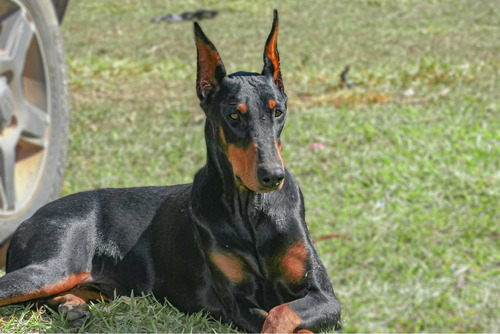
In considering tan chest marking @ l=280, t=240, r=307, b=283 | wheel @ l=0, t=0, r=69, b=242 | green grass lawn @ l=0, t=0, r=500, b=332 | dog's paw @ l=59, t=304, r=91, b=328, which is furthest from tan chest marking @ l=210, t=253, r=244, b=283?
wheel @ l=0, t=0, r=69, b=242

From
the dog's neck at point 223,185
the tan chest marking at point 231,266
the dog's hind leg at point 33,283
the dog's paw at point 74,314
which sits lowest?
the dog's paw at point 74,314

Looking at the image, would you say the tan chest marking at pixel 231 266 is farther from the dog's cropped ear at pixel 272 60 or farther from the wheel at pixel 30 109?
the wheel at pixel 30 109

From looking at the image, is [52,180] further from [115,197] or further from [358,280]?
[358,280]

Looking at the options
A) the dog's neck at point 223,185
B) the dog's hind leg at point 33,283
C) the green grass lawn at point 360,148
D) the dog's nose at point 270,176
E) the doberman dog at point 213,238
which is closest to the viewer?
the dog's nose at point 270,176

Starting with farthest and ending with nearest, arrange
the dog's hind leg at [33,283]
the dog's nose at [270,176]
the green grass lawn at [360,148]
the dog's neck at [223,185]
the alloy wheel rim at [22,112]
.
Answer: the green grass lawn at [360,148] → the alloy wheel rim at [22,112] → the dog's hind leg at [33,283] → the dog's neck at [223,185] → the dog's nose at [270,176]

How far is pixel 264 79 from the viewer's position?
3.17 m

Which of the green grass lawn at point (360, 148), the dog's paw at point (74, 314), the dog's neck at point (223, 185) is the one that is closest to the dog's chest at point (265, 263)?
the dog's neck at point (223, 185)

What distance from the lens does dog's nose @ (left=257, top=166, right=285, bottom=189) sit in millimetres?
2797

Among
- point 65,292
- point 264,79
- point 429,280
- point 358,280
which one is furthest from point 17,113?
→ point 429,280

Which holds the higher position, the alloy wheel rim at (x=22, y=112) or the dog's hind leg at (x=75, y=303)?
the alloy wheel rim at (x=22, y=112)

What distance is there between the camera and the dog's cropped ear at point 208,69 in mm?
3146

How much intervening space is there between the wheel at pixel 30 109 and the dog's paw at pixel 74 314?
1425 millimetres

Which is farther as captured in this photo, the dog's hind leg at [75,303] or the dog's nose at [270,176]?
the dog's hind leg at [75,303]

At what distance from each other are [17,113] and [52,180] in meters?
0.54
